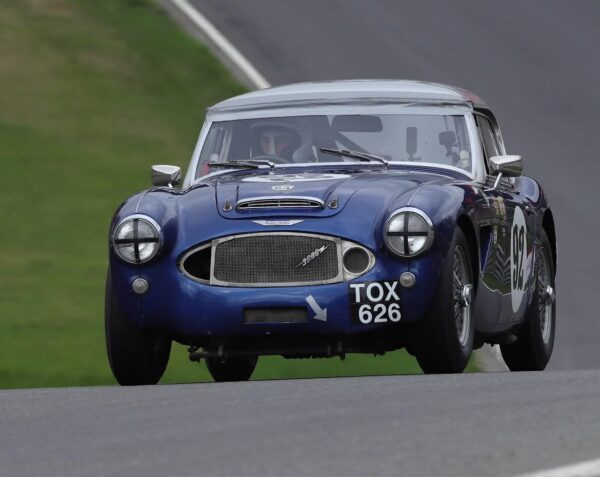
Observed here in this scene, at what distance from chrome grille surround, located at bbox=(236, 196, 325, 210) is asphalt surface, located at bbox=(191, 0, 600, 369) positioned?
927 centimetres

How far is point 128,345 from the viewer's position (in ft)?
32.8

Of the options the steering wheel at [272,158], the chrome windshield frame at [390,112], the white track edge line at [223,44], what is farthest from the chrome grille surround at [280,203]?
the white track edge line at [223,44]

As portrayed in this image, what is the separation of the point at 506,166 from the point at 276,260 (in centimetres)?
216

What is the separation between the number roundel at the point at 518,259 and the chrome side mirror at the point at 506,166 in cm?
23

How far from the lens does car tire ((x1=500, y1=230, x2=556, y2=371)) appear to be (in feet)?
38.9

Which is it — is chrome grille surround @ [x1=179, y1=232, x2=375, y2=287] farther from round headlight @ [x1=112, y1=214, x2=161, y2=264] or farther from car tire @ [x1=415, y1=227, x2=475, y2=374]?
car tire @ [x1=415, y1=227, x2=475, y2=374]

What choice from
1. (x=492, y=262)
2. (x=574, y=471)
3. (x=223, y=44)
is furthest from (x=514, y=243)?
(x=223, y=44)

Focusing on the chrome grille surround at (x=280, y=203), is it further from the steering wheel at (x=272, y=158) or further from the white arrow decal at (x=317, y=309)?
the steering wheel at (x=272, y=158)

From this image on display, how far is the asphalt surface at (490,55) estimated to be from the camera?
70.5 ft

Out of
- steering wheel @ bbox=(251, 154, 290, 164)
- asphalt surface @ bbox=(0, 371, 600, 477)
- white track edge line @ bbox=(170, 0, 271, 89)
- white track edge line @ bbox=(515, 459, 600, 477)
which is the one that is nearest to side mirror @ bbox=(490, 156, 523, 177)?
steering wheel @ bbox=(251, 154, 290, 164)

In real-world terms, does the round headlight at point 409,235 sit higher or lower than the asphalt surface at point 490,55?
higher

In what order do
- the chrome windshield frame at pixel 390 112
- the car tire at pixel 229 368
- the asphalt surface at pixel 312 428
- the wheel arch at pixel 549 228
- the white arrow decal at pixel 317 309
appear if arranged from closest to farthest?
1. the asphalt surface at pixel 312 428
2. the white arrow decal at pixel 317 309
3. the chrome windshield frame at pixel 390 112
4. the car tire at pixel 229 368
5. the wheel arch at pixel 549 228

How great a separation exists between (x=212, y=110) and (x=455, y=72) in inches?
→ 514

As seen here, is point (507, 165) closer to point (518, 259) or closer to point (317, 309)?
point (518, 259)
